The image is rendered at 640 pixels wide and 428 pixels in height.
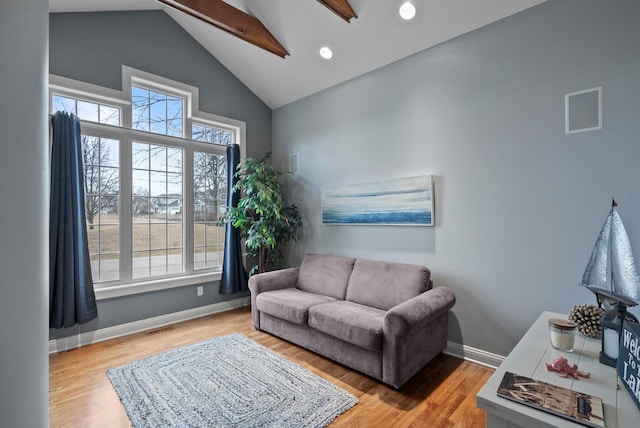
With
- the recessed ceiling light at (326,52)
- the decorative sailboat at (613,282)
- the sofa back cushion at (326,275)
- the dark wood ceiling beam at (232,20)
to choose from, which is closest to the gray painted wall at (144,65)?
the dark wood ceiling beam at (232,20)

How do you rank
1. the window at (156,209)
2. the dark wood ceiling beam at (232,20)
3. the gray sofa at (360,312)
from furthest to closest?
the window at (156,209)
the dark wood ceiling beam at (232,20)
the gray sofa at (360,312)

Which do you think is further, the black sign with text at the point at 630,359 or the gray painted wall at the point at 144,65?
the gray painted wall at the point at 144,65

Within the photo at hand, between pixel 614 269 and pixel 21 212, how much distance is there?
8.00ft

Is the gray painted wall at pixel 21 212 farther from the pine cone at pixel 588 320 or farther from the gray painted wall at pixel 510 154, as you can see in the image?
the gray painted wall at pixel 510 154

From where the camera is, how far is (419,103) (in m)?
3.06

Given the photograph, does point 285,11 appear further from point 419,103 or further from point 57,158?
point 57,158

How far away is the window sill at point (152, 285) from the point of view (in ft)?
10.6

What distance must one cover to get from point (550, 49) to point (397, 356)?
8.53ft

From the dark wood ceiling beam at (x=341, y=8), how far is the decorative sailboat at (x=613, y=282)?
260 centimetres

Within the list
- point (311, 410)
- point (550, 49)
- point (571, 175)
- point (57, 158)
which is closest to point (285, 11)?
point (550, 49)

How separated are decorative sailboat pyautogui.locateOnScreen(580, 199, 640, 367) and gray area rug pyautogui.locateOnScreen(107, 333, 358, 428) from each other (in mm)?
1525

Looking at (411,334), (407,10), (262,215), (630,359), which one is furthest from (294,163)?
(630,359)

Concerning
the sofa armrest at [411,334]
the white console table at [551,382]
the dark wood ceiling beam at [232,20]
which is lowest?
the sofa armrest at [411,334]

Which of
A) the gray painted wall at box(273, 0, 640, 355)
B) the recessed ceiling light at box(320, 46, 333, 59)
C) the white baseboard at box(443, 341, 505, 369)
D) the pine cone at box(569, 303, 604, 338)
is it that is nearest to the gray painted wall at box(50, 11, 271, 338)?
the recessed ceiling light at box(320, 46, 333, 59)
